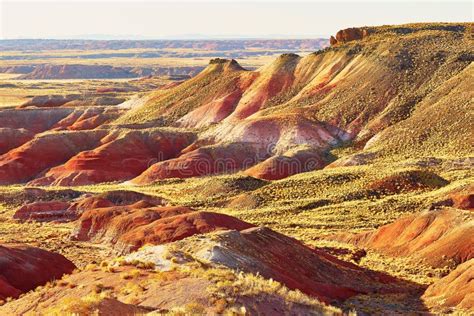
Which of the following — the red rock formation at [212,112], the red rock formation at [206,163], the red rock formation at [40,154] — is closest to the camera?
the red rock formation at [206,163]

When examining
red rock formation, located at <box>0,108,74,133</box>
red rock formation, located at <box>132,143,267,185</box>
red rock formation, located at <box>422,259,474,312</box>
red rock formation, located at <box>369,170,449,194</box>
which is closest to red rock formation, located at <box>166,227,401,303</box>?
red rock formation, located at <box>422,259,474,312</box>

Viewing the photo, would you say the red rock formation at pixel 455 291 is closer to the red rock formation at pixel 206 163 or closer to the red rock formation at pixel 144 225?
the red rock formation at pixel 144 225

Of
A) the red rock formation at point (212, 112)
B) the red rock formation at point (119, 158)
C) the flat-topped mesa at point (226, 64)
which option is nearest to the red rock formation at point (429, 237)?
the red rock formation at point (119, 158)

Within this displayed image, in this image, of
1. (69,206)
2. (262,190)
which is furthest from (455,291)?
(69,206)

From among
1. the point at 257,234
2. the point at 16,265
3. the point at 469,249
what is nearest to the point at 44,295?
the point at 16,265

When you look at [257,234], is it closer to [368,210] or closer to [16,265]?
[16,265]

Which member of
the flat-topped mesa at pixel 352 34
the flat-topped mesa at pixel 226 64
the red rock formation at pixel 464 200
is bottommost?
the red rock formation at pixel 464 200
